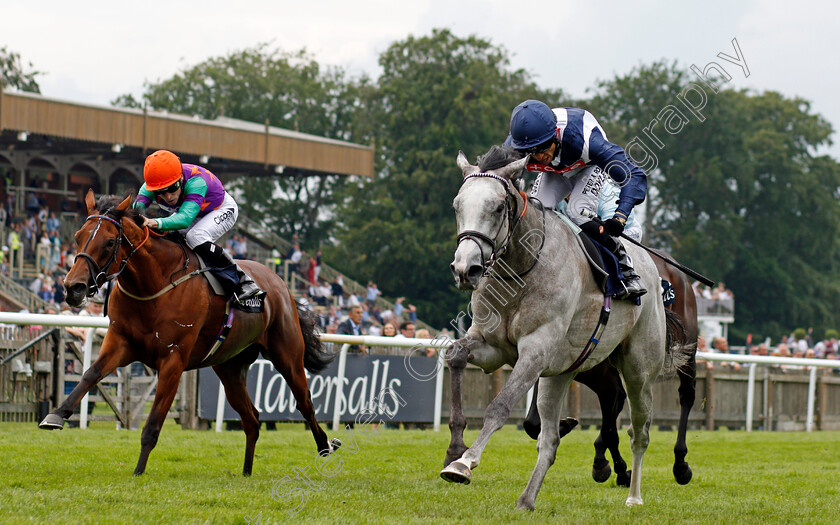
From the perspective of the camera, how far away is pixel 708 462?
31.4 feet

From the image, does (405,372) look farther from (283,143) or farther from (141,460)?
(283,143)

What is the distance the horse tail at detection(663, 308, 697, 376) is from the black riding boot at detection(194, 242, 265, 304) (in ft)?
9.08

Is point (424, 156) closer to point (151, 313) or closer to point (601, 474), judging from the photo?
point (601, 474)

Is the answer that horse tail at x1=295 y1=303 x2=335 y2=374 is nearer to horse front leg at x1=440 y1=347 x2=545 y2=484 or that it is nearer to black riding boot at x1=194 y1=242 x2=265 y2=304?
black riding boot at x1=194 y1=242 x2=265 y2=304

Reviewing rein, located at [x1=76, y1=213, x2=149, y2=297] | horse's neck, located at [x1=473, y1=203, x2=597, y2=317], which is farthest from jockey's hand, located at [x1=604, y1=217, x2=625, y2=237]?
rein, located at [x1=76, y1=213, x2=149, y2=297]

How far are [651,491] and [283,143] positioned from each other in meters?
25.9

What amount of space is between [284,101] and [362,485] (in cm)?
4515

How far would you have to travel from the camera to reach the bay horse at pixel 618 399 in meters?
7.22

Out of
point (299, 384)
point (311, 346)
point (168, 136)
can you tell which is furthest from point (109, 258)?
point (168, 136)

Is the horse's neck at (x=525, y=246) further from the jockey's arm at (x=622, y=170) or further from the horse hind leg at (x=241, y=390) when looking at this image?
the horse hind leg at (x=241, y=390)

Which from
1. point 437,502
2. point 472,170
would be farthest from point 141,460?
point 472,170

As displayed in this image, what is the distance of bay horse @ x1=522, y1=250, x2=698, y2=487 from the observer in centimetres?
722

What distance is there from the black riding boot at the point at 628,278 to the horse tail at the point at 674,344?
0.98 m

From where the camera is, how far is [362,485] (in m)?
6.46
